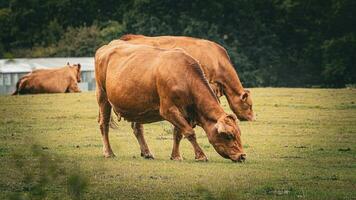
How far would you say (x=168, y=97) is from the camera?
14.9m

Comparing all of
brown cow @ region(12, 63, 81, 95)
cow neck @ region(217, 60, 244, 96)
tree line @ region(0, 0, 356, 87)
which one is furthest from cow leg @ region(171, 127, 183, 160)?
tree line @ region(0, 0, 356, 87)

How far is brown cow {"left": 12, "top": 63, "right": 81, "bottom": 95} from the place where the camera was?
133ft

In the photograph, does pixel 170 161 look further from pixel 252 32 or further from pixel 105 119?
pixel 252 32

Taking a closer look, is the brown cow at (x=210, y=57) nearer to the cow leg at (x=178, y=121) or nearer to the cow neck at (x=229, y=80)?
the cow neck at (x=229, y=80)

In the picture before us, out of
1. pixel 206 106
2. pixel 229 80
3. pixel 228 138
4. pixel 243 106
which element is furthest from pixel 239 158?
pixel 243 106

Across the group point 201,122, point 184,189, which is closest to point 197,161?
point 201,122

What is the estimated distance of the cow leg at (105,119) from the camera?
16.0m

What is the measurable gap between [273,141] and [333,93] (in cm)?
1554

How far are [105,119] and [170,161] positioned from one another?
2067 mm

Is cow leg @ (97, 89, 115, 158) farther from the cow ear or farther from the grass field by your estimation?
the cow ear

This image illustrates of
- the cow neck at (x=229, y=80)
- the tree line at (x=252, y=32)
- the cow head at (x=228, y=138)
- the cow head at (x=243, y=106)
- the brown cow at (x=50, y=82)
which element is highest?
the cow head at (x=228, y=138)

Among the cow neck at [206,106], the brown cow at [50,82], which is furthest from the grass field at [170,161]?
the brown cow at [50,82]

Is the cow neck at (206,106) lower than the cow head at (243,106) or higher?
higher

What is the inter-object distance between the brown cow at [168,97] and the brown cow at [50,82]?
2404cm
